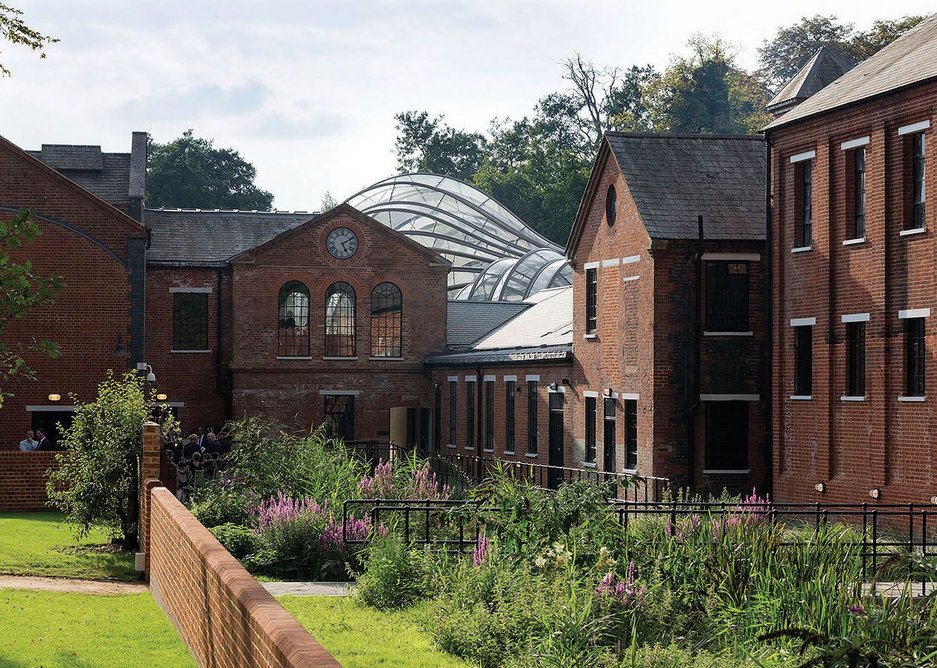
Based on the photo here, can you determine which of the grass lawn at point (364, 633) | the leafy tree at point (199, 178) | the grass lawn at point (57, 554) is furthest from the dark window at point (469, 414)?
the leafy tree at point (199, 178)

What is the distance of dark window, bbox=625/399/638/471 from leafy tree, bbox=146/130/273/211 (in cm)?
5645

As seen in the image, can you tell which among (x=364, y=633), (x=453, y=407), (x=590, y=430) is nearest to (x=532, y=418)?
(x=590, y=430)

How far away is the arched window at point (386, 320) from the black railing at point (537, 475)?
4607mm

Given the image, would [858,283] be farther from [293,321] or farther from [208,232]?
[208,232]

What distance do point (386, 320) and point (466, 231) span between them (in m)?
17.6

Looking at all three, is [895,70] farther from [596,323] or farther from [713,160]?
[596,323]

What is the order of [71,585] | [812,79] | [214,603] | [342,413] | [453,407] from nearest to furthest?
[214,603] → [71,585] → [812,79] → [453,407] → [342,413]

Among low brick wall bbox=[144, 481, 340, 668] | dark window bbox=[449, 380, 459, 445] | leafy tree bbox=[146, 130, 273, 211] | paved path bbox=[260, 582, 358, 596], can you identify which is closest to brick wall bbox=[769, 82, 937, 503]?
paved path bbox=[260, 582, 358, 596]

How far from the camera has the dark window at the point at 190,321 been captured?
42875 millimetres

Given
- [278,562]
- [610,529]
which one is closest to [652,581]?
[610,529]

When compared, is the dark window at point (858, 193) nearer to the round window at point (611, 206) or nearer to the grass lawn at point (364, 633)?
the round window at point (611, 206)

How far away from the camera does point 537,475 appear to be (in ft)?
113

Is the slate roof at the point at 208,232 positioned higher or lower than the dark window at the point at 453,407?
higher

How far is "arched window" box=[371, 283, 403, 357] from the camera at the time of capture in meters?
44.6
